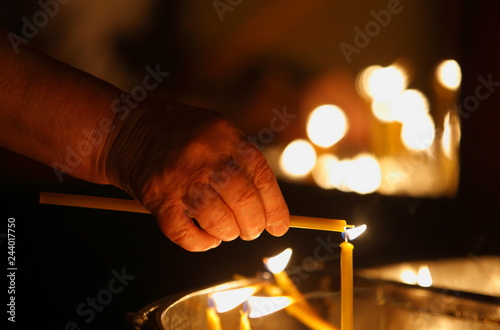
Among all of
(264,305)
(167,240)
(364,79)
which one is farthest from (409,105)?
(264,305)

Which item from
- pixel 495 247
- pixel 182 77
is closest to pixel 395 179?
pixel 495 247

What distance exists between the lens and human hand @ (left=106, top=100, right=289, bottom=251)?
2.30 ft

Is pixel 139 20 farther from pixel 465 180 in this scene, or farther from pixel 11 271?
pixel 465 180

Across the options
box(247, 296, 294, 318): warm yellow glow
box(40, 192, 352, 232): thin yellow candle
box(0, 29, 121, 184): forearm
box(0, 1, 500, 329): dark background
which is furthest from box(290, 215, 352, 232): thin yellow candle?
box(0, 1, 500, 329): dark background

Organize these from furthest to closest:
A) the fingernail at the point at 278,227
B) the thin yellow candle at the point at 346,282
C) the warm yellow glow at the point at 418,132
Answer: the warm yellow glow at the point at 418,132 < the fingernail at the point at 278,227 < the thin yellow candle at the point at 346,282

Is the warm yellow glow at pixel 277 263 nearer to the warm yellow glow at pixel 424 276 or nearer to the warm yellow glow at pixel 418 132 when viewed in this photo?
the warm yellow glow at pixel 424 276

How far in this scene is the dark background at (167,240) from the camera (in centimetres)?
136

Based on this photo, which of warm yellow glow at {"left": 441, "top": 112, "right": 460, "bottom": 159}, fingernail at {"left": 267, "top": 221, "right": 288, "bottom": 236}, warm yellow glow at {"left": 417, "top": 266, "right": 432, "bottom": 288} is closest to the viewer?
fingernail at {"left": 267, "top": 221, "right": 288, "bottom": 236}

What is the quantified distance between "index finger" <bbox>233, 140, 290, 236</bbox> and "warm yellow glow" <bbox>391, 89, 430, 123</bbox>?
4.73 feet

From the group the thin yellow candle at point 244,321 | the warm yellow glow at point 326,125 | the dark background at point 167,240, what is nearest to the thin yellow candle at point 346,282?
the thin yellow candle at point 244,321

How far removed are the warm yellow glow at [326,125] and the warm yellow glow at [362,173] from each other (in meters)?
0.12

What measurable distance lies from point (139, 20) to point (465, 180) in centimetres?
117

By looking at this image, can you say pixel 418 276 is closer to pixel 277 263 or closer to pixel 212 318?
pixel 277 263

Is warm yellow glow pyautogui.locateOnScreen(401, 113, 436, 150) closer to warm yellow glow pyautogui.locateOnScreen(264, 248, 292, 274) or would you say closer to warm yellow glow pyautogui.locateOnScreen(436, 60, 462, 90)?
warm yellow glow pyautogui.locateOnScreen(436, 60, 462, 90)
